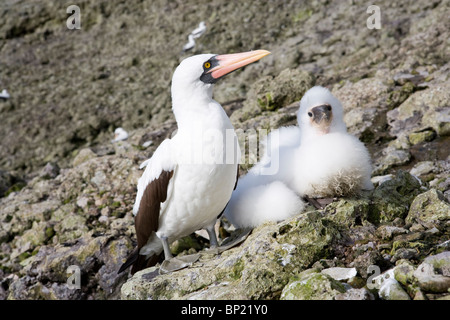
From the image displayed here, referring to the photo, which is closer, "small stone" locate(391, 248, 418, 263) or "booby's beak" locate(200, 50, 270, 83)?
"small stone" locate(391, 248, 418, 263)

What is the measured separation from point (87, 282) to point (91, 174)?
205 cm

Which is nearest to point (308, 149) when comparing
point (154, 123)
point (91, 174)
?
point (91, 174)

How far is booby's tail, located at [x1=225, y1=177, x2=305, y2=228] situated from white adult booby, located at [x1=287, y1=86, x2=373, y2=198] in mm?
205

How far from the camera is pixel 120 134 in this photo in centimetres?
852

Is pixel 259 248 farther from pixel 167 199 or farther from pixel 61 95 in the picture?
pixel 61 95

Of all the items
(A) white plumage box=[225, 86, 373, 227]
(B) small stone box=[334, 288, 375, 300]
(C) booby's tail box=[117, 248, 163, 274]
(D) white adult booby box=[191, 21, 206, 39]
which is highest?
(D) white adult booby box=[191, 21, 206, 39]

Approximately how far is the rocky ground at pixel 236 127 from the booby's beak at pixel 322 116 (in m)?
0.75

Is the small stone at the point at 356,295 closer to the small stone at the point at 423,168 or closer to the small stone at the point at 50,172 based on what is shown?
the small stone at the point at 423,168

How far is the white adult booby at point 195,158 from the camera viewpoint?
12.6ft

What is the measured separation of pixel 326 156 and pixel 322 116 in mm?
425

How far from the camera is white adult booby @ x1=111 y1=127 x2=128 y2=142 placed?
8.44 metres

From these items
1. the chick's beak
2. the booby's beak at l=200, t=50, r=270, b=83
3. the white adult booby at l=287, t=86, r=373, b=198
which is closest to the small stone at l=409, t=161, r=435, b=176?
the white adult booby at l=287, t=86, r=373, b=198

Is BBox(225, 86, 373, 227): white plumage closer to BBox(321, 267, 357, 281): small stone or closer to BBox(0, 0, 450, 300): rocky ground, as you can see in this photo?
BBox(0, 0, 450, 300): rocky ground

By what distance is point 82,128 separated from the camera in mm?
9000
